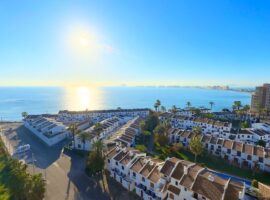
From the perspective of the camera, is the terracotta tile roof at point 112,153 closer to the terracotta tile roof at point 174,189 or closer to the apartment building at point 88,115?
the terracotta tile roof at point 174,189

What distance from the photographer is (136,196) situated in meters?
38.7

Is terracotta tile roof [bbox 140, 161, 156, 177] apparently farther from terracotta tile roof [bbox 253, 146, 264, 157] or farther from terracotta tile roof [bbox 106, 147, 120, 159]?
terracotta tile roof [bbox 253, 146, 264, 157]

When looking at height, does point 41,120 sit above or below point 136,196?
above

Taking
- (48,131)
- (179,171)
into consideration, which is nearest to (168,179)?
(179,171)

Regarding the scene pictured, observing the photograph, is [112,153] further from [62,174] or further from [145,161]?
[62,174]

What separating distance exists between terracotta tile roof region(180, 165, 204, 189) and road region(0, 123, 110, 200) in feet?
51.1

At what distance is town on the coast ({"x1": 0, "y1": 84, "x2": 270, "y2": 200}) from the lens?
33.5 metres

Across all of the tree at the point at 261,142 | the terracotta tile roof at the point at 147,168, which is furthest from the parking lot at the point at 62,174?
the tree at the point at 261,142

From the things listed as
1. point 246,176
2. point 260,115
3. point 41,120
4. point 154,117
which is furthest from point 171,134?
point 260,115

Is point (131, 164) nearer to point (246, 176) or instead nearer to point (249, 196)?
point (249, 196)

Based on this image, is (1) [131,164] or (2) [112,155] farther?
(2) [112,155]

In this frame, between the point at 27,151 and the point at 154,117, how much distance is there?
49.1 metres

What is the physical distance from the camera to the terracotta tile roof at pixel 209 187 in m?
29.8

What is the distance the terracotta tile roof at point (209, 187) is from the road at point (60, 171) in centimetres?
1780
